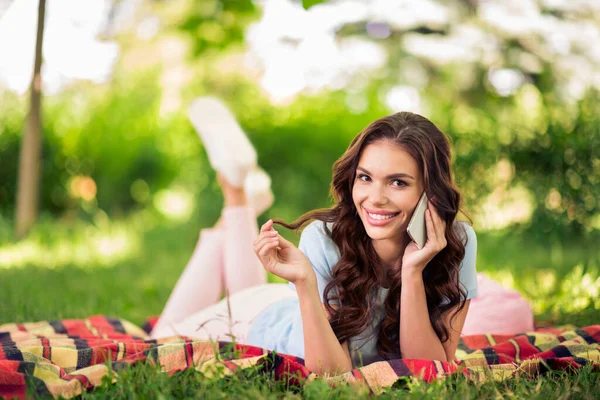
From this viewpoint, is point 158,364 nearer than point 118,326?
Yes

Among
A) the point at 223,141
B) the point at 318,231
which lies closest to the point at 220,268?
the point at 223,141

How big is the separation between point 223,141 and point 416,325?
5.21 feet

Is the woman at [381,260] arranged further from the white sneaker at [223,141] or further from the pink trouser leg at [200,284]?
the white sneaker at [223,141]

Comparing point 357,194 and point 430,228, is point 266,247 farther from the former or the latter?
point 430,228

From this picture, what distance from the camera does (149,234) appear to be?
6.49 metres

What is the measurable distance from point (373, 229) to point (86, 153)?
20.3 ft

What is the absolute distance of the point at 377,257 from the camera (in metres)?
2.32

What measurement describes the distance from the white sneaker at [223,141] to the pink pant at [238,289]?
202mm

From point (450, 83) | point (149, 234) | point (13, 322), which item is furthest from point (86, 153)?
point (450, 83)

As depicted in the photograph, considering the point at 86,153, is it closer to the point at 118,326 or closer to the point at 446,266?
the point at 118,326

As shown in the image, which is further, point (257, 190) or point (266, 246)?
point (257, 190)

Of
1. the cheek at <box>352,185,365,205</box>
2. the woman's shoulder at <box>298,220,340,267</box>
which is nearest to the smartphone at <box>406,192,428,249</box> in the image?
the cheek at <box>352,185,365,205</box>

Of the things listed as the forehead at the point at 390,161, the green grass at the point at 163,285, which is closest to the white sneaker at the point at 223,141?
the green grass at the point at 163,285

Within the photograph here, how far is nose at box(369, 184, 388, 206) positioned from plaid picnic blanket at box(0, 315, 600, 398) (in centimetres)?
50
